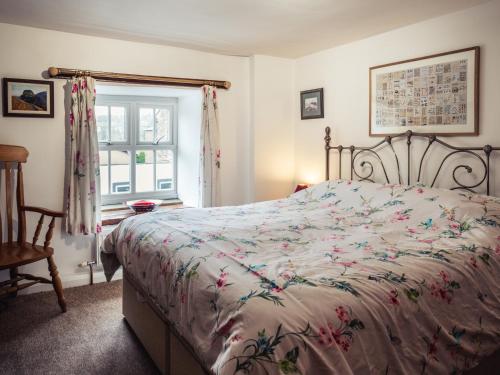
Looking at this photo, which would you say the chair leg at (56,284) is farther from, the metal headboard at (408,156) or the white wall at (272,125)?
the metal headboard at (408,156)

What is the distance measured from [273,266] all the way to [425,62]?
7.32 feet

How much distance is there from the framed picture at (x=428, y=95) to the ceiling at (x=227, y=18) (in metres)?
0.34

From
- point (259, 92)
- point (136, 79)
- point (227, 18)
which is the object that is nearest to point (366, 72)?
point (259, 92)

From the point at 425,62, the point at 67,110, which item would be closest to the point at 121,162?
the point at 67,110

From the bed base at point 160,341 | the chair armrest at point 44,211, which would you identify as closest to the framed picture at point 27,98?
the chair armrest at point 44,211

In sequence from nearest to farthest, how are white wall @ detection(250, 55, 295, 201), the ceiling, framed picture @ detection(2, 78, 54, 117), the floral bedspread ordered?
1. the floral bedspread
2. the ceiling
3. framed picture @ detection(2, 78, 54, 117)
4. white wall @ detection(250, 55, 295, 201)

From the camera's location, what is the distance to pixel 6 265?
2.51 meters

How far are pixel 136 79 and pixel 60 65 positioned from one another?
23.9 inches

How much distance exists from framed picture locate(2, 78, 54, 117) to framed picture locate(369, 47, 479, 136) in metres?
2.70

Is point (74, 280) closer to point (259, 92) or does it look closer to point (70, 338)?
point (70, 338)

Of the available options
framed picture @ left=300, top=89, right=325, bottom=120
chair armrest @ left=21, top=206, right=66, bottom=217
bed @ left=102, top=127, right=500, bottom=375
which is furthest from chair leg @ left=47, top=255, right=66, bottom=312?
framed picture @ left=300, top=89, right=325, bottom=120

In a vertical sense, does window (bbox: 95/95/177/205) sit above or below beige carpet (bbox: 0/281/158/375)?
above

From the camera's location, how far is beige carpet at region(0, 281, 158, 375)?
219cm

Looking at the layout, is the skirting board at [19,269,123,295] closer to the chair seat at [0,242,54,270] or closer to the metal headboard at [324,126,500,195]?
the chair seat at [0,242,54,270]
